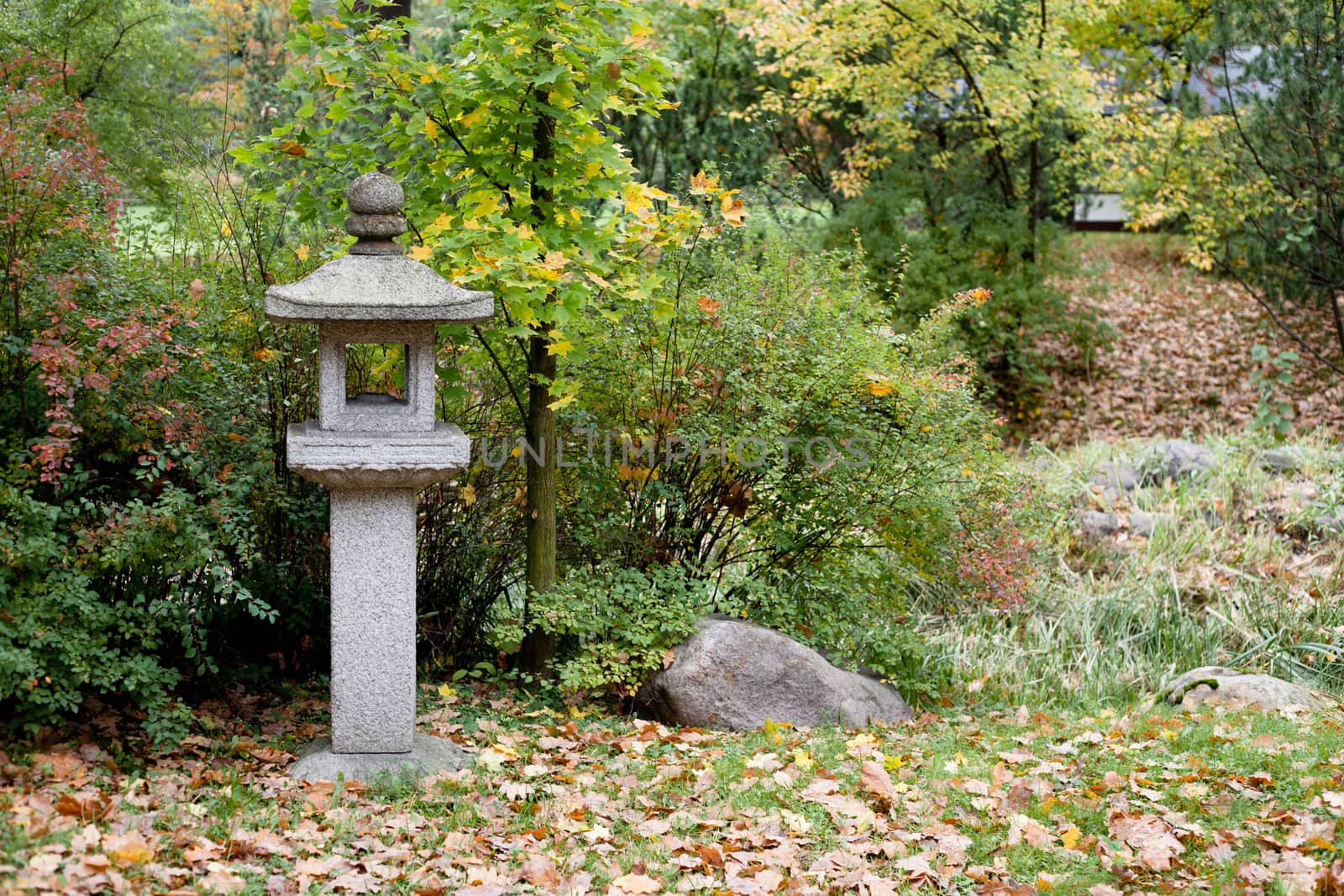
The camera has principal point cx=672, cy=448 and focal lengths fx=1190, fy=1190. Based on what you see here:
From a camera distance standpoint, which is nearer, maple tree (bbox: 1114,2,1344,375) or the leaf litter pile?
the leaf litter pile

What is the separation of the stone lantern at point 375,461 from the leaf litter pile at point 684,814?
0.30 meters

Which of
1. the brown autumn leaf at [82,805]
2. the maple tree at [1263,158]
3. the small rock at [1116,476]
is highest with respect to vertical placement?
the maple tree at [1263,158]

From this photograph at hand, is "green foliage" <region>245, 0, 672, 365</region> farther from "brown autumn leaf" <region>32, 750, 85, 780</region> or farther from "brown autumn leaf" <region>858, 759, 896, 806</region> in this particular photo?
"brown autumn leaf" <region>32, 750, 85, 780</region>

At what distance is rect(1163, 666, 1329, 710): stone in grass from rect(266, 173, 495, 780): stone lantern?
4.08 meters

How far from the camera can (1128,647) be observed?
24.3 feet

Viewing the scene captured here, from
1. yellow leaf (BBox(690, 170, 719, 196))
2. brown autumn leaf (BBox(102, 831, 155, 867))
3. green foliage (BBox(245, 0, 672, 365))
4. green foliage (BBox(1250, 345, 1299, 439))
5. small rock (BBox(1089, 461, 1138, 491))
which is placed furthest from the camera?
green foliage (BBox(1250, 345, 1299, 439))

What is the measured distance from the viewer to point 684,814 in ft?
14.6

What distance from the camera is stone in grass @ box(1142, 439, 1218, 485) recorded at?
9969 millimetres

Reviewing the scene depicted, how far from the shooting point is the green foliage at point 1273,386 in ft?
37.9

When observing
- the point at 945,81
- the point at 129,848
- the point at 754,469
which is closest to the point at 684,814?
the point at 129,848

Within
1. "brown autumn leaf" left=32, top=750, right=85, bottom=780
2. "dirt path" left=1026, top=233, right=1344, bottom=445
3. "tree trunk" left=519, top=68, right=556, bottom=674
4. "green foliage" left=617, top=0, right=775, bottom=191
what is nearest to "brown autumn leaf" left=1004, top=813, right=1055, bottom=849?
"tree trunk" left=519, top=68, right=556, bottom=674

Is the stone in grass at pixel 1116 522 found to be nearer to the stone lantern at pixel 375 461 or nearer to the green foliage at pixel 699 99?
the stone lantern at pixel 375 461

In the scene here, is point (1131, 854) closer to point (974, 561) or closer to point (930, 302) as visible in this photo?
point (974, 561)

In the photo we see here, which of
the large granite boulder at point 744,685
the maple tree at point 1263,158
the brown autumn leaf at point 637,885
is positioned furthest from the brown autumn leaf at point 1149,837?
the maple tree at point 1263,158
